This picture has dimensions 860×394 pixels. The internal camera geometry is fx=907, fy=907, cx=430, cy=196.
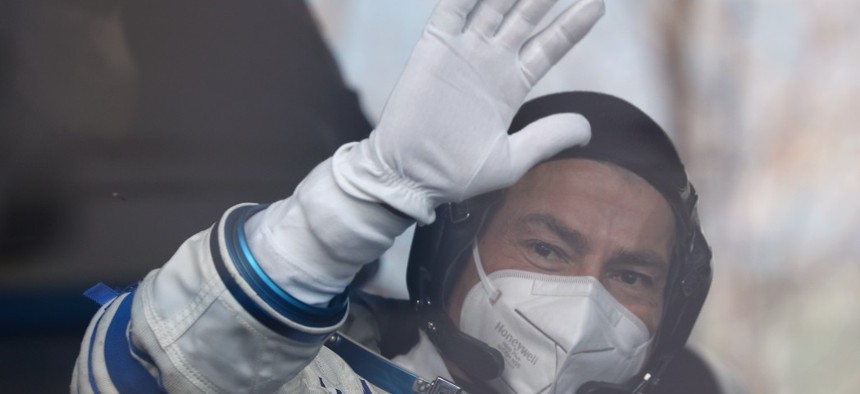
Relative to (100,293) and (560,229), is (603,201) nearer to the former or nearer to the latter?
(560,229)

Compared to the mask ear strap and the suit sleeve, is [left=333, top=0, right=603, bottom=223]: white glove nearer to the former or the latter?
the suit sleeve

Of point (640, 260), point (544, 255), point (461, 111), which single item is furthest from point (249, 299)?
point (640, 260)

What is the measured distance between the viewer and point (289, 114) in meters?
1.21

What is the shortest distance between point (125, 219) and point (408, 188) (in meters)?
0.44

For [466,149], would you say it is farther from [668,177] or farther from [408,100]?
[668,177]

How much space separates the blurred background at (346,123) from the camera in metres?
1.18

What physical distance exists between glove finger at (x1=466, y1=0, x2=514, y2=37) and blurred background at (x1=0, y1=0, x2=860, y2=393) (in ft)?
0.51

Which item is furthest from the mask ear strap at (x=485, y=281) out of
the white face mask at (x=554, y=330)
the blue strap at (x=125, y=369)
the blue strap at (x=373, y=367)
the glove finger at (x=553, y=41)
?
the blue strap at (x=125, y=369)

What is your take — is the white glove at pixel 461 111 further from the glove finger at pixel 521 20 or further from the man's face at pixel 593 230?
the man's face at pixel 593 230

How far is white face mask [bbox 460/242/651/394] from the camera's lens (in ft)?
3.79

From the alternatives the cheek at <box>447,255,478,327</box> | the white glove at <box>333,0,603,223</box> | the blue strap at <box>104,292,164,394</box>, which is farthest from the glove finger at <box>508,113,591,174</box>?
the blue strap at <box>104,292,164,394</box>

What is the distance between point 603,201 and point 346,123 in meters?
0.36

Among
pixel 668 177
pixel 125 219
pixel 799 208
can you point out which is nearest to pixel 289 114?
pixel 125 219

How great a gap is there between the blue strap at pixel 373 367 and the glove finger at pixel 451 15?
465 millimetres
